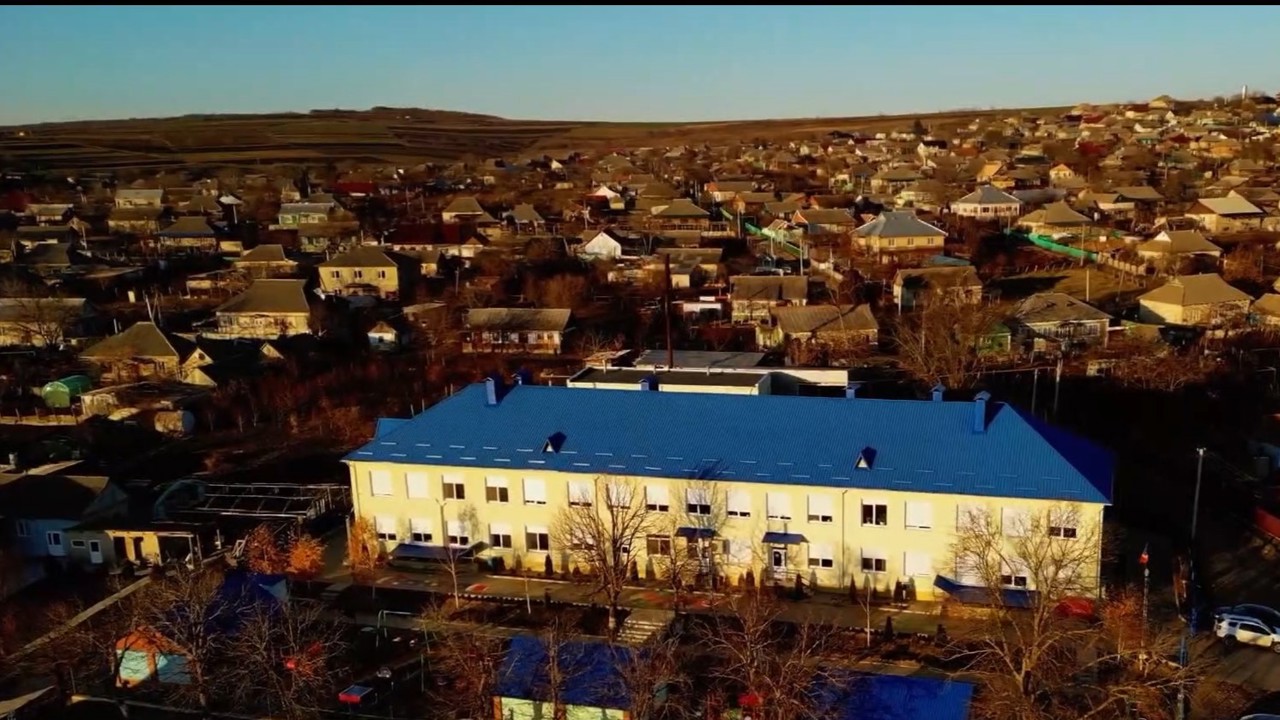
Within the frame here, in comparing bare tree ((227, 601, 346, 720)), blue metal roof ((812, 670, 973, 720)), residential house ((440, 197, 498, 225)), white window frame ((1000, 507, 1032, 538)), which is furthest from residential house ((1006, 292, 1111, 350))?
residential house ((440, 197, 498, 225))

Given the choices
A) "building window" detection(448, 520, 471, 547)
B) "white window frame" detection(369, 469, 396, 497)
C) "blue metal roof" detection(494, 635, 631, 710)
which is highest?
"white window frame" detection(369, 469, 396, 497)

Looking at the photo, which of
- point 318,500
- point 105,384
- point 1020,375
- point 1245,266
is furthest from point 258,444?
point 1245,266

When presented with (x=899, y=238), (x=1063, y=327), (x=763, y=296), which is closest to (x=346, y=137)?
(x=899, y=238)

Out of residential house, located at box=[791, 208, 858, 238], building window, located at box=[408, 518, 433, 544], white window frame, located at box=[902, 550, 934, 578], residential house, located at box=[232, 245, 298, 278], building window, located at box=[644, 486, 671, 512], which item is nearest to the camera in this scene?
white window frame, located at box=[902, 550, 934, 578]

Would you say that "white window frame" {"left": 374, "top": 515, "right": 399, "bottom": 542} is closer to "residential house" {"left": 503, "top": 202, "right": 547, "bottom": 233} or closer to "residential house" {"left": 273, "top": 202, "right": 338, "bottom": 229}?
"residential house" {"left": 503, "top": 202, "right": 547, "bottom": 233}

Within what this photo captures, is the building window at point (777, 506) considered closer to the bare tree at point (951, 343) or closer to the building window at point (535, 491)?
the building window at point (535, 491)

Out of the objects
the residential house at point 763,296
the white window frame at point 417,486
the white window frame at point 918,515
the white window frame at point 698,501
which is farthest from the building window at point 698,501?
the residential house at point 763,296

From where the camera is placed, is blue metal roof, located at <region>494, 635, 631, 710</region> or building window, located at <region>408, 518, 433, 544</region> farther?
building window, located at <region>408, 518, 433, 544</region>
